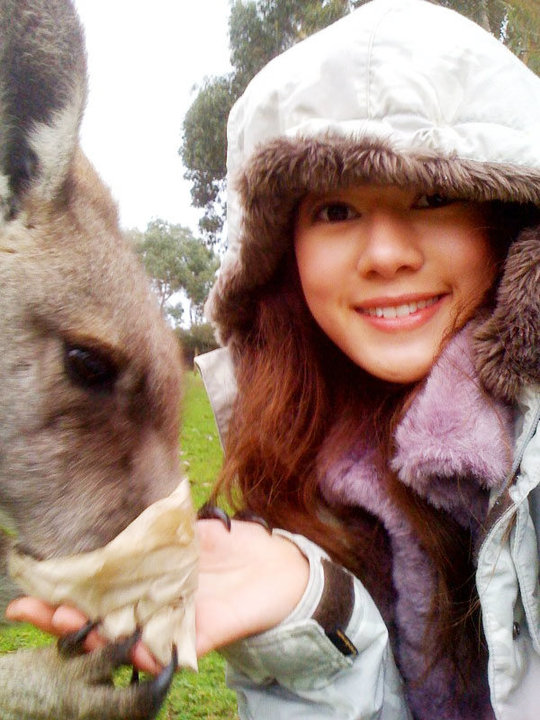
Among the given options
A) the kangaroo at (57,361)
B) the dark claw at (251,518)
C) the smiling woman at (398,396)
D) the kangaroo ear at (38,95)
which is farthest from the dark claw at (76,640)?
the kangaroo ear at (38,95)

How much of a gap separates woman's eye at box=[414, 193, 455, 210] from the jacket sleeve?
0.94m

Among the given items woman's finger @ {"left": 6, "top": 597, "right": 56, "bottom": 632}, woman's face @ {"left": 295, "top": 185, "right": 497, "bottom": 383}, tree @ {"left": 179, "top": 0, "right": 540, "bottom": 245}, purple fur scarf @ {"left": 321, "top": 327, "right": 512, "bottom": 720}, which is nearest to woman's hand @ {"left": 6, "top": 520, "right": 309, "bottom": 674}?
woman's finger @ {"left": 6, "top": 597, "right": 56, "bottom": 632}

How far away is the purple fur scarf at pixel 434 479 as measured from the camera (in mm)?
1739

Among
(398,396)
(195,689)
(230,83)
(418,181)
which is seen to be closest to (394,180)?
(418,181)

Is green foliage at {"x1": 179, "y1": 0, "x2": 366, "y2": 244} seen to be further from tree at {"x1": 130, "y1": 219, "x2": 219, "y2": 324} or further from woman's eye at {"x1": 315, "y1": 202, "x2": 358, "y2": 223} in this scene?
woman's eye at {"x1": 315, "y1": 202, "x2": 358, "y2": 223}

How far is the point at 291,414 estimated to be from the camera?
7.32 feet

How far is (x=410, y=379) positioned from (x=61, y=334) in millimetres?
943

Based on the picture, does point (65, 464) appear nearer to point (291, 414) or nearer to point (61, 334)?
point (61, 334)

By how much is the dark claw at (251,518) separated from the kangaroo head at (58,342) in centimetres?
35

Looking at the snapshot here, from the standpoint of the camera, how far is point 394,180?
170 cm

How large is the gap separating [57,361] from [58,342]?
4 cm

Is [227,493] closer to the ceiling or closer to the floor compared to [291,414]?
closer to the floor

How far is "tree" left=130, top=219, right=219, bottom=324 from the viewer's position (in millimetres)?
2129

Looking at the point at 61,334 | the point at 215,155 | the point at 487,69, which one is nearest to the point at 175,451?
the point at 61,334
